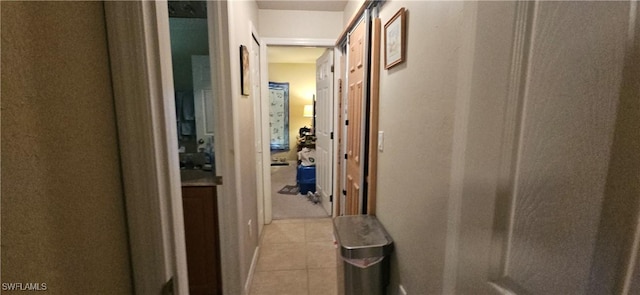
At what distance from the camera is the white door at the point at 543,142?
0.38m

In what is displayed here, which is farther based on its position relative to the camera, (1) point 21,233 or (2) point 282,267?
(2) point 282,267

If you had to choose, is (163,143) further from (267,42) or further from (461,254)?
(267,42)

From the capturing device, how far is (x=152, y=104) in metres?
0.53

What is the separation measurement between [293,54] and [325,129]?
2.51 metres

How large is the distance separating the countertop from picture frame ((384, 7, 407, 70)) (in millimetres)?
1228

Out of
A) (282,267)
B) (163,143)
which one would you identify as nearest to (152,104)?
(163,143)

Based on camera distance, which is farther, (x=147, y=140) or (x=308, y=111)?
(x=308, y=111)

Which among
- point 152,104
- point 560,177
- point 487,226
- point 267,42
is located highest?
point 267,42

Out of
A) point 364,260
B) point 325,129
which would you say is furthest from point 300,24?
point 364,260

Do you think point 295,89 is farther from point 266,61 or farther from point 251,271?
point 251,271

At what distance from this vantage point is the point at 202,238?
1.80 metres

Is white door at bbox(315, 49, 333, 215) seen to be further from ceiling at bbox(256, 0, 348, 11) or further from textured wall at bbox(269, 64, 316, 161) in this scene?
textured wall at bbox(269, 64, 316, 161)

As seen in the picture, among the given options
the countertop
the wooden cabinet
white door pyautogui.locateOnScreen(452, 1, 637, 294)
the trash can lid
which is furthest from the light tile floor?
white door pyautogui.locateOnScreen(452, 1, 637, 294)

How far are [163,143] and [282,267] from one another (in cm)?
205
